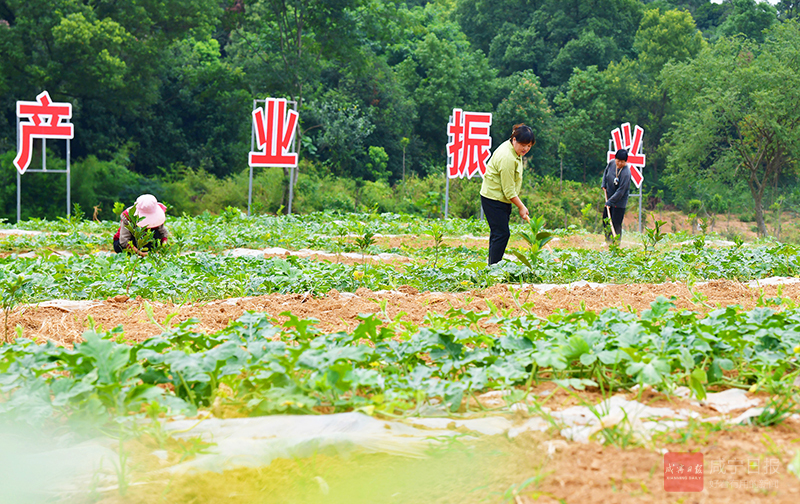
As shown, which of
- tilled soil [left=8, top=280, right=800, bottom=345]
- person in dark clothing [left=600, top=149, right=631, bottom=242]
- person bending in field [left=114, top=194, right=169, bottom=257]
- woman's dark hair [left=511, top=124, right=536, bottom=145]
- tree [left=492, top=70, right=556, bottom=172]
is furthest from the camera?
tree [left=492, top=70, right=556, bottom=172]

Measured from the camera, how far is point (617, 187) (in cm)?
866

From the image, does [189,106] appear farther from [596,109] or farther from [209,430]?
[209,430]

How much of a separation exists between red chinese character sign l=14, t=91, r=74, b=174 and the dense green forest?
226 centimetres

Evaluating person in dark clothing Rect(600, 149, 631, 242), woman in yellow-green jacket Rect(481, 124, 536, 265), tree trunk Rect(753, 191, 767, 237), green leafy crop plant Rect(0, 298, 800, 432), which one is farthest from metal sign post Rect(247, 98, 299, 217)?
tree trunk Rect(753, 191, 767, 237)

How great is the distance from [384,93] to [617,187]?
58.7 ft

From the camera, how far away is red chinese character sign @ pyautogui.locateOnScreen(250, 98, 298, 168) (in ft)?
48.4

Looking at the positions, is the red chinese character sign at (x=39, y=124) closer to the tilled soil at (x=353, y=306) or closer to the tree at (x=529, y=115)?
the tilled soil at (x=353, y=306)

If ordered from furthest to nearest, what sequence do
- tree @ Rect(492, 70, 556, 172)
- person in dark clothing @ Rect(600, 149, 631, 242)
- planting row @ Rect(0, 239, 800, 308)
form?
1. tree @ Rect(492, 70, 556, 172)
2. person in dark clothing @ Rect(600, 149, 631, 242)
3. planting row @ Rect(0, 239, 800, 308)

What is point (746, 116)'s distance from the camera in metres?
22.5

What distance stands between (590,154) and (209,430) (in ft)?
95.0

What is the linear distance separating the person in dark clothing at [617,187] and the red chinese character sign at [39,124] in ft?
36.9

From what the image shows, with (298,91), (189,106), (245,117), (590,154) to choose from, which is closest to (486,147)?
(298,91)

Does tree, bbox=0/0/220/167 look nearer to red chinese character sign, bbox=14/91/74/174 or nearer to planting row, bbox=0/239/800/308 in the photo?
red chinese character sign, bbox=14/91/74/174

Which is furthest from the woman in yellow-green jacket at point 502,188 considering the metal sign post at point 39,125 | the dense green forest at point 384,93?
the metal sign post at point 39,125
